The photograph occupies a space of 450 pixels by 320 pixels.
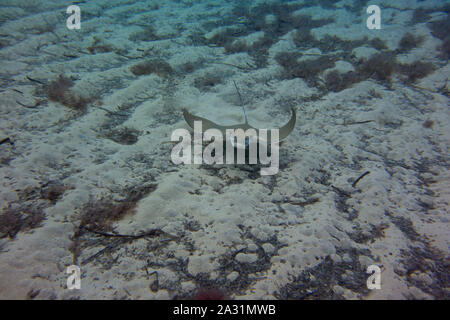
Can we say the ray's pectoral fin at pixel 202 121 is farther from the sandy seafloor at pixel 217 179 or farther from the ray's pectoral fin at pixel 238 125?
the sandy seafloor at pixel 217 179

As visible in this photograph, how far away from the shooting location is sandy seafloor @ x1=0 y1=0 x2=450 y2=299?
2236 mm

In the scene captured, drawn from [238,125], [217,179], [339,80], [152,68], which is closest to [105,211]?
[217,179]

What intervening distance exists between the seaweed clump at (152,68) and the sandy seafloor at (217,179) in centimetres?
6

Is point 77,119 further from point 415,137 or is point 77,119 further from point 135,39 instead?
point 415,137

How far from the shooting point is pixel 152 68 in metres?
5.90

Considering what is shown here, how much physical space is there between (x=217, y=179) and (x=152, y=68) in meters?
4.02

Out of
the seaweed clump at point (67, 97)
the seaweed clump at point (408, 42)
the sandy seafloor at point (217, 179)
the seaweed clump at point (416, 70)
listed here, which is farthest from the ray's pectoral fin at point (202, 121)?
the seaweed clump at point (408, 42)

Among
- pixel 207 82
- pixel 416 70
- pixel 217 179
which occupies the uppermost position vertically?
pixel 416 70

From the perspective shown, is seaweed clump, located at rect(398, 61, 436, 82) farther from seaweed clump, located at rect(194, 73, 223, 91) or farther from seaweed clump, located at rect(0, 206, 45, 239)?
seaweed clump, located at rect(0, 206, 45, 239)

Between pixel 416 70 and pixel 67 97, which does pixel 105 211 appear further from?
pixel 416 70

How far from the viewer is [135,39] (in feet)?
24.1

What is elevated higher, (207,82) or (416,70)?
(416,70)

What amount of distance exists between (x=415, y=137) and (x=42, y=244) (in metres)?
5.64

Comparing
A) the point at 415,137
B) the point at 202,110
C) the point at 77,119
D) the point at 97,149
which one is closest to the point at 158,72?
the point at 202,110
